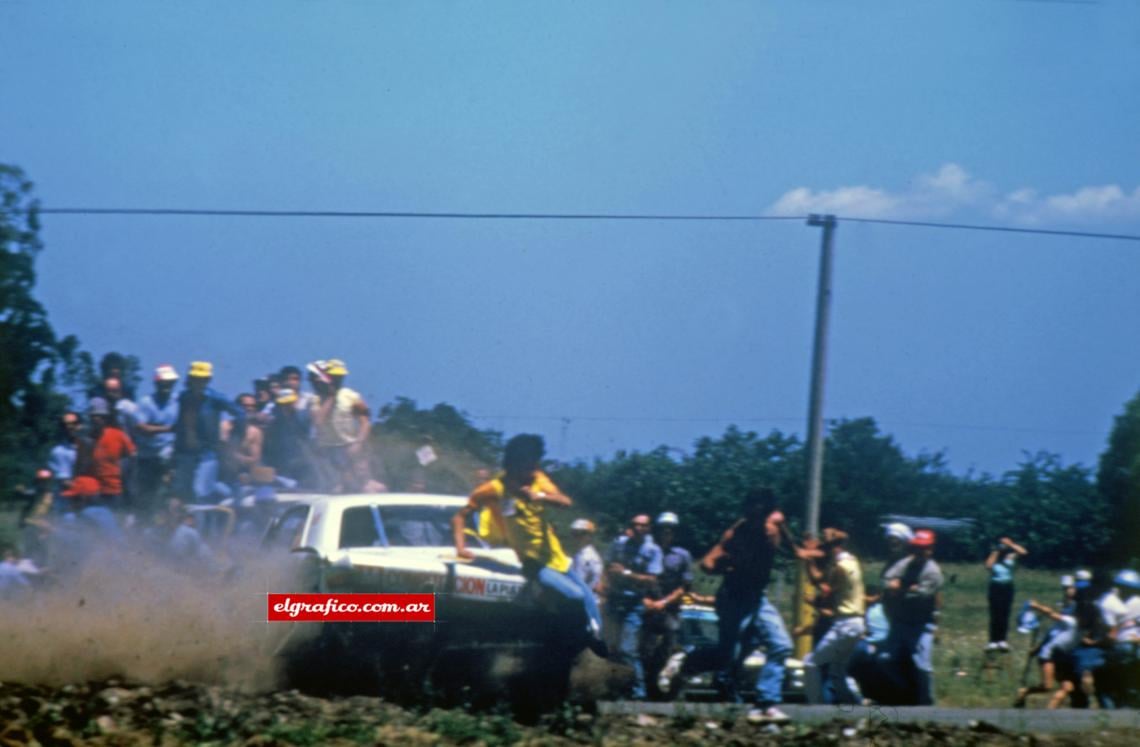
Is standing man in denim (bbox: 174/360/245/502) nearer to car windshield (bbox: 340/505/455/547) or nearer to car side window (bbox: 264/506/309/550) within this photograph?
car side window (bbox: 264/506/309/550)

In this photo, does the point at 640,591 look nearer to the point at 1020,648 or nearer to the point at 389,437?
the point at 389,437

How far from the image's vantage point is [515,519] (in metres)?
10.8

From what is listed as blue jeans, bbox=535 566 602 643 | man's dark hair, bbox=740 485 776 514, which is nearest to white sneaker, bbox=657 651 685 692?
blue jeans, bbox=535 566 602 643

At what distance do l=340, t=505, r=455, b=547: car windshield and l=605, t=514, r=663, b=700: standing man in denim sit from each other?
1.70m

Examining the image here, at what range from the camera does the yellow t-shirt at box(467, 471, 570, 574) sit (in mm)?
10766

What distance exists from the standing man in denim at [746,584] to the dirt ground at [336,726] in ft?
3.43

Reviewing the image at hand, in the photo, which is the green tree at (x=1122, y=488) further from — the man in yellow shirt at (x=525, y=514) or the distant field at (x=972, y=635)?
the man in yellow shirt at (x=525, y=514)

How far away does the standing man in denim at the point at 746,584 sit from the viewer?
11477 millimetres

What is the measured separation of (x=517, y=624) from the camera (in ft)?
35.1

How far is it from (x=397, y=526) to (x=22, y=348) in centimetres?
822

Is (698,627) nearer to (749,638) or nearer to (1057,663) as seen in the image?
(749,638)

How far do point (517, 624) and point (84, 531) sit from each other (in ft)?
13.4

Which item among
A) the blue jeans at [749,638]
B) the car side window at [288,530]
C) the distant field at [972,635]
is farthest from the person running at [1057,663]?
the car side window at [288,530]

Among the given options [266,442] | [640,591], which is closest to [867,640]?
[640,591]
